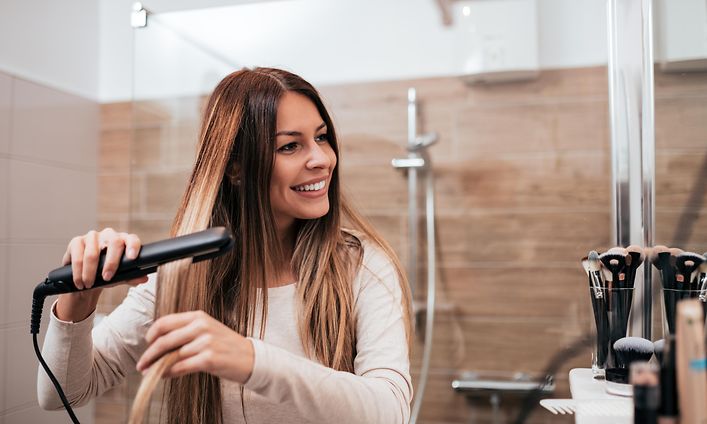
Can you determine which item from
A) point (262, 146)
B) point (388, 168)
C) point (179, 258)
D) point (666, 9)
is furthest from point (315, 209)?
point (666, 9)

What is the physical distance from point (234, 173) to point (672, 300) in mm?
691

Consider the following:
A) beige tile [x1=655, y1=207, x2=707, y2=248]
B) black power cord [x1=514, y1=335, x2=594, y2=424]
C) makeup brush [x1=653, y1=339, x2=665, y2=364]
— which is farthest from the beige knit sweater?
black power cord [x1=514, y1=335, x2=594, y2=424]

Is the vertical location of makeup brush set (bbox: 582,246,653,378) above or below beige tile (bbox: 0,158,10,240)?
below

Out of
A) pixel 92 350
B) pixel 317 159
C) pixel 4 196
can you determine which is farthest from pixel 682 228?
pixel 4 196

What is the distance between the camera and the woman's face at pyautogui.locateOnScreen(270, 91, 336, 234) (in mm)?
1010

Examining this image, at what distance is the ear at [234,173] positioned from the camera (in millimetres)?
1010

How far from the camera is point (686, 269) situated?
81cm

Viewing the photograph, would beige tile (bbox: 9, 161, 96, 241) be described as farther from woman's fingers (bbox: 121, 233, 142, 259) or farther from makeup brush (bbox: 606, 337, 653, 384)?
makeup brush (bbox: 606, 337, 653, 384)

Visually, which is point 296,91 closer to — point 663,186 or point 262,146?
point 262,146

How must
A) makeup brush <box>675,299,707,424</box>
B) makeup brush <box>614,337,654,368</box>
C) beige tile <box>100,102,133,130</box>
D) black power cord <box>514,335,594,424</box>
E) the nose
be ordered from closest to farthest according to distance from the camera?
makeup brush <box>675,299,707,424</box>
makeup brush <box>614,337,654,368</box>
the nose
black power cord <box>514,335,594,424</box>
beige tile <box>100,102,133,130</box>

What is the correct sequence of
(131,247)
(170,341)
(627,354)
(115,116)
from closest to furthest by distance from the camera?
(170,341) → (131,247) → (627,354) → (115,116)

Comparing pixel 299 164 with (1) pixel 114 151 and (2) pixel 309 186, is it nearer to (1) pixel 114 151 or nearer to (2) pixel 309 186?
(2) pixel 309 186

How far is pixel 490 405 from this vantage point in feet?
4.72

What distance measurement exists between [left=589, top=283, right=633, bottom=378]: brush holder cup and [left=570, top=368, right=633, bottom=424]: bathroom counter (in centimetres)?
6
